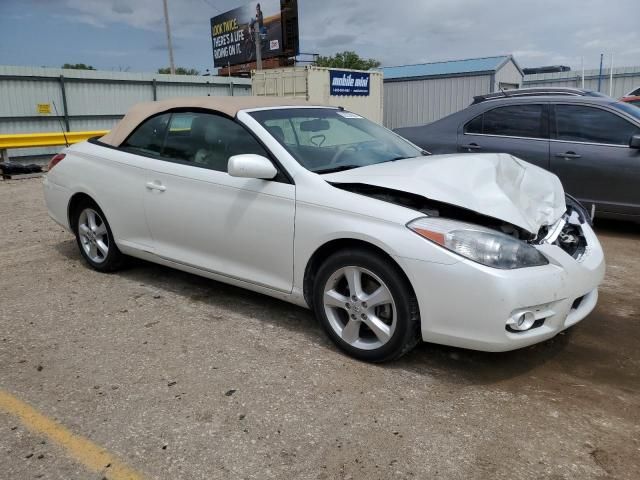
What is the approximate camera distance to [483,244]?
288 cm

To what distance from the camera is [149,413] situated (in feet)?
9.14

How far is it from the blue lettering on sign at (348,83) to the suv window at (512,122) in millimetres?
10282

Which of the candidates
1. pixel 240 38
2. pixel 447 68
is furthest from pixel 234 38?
pixel 447 68

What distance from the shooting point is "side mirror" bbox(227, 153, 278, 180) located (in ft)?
11.3

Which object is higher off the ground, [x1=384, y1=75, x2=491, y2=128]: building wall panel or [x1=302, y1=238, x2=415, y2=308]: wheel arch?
[x1=384, y1=75, x2=491, y2=128]: building wall panel

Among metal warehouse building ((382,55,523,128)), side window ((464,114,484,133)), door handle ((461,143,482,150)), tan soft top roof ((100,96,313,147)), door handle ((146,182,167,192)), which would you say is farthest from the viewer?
metal warehouse building ((382,55,523,128))

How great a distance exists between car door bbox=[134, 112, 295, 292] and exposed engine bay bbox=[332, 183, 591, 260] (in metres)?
0.51

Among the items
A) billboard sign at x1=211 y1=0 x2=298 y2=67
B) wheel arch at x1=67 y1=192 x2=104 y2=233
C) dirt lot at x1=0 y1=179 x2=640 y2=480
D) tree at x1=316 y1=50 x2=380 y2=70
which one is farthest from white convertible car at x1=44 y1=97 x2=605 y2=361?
tree at x1=316 y1=50 x2=380 y2=70

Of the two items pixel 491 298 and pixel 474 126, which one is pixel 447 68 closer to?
pixel 474 126

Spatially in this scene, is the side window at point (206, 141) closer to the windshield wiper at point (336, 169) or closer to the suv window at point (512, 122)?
the windshield wiper at point (336, 169)

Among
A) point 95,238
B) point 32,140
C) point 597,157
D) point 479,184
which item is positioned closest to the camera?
point 479,184

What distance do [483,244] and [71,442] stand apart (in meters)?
2.23

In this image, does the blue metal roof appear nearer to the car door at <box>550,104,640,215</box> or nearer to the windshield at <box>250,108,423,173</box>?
the car door at <box>550,104,640,215</box>

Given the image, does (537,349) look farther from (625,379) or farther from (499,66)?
(499,66)
